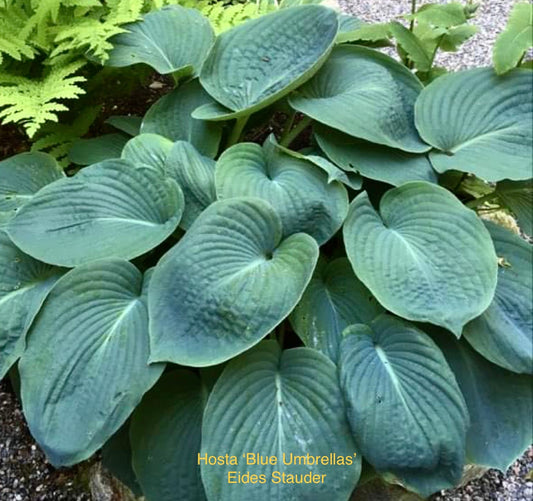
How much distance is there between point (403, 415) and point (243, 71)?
699 millimetres

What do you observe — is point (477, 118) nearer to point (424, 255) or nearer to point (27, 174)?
point (424, 255)

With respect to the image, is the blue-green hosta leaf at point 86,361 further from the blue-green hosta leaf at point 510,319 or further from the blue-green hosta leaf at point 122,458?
the blue-green hosta leaf at point 510,319

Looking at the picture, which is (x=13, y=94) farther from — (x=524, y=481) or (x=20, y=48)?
(x=524, y=481)

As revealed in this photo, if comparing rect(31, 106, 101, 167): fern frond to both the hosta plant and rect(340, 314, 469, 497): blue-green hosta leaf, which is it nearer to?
the hosta plant

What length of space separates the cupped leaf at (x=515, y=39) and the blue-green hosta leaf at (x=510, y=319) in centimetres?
31

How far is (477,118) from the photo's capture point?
1134mm

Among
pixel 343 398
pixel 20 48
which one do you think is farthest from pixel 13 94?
pixel 343 398

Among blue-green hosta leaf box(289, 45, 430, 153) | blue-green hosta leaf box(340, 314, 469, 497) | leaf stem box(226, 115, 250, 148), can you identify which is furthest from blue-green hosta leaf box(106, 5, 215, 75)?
blue-green hosta leaf box(340, 314, 469, 497)

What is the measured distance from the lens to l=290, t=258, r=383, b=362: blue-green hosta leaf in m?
1.01

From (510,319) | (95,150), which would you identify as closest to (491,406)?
(510,319)

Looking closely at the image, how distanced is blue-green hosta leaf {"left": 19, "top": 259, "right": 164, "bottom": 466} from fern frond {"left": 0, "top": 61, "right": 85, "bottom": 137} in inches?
13.9

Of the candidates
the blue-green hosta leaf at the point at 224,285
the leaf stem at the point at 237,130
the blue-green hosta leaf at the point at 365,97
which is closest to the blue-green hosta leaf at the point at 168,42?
the leaf stem at the point at 237,130

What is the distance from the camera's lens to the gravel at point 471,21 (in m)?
Answer: 2.11

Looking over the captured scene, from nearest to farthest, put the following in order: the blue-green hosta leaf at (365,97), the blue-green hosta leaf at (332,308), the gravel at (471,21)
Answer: the blue-green hosta leaf at (332,308) < the blue-green hosta leaf at (365,97) < the gravel at (471,21)
